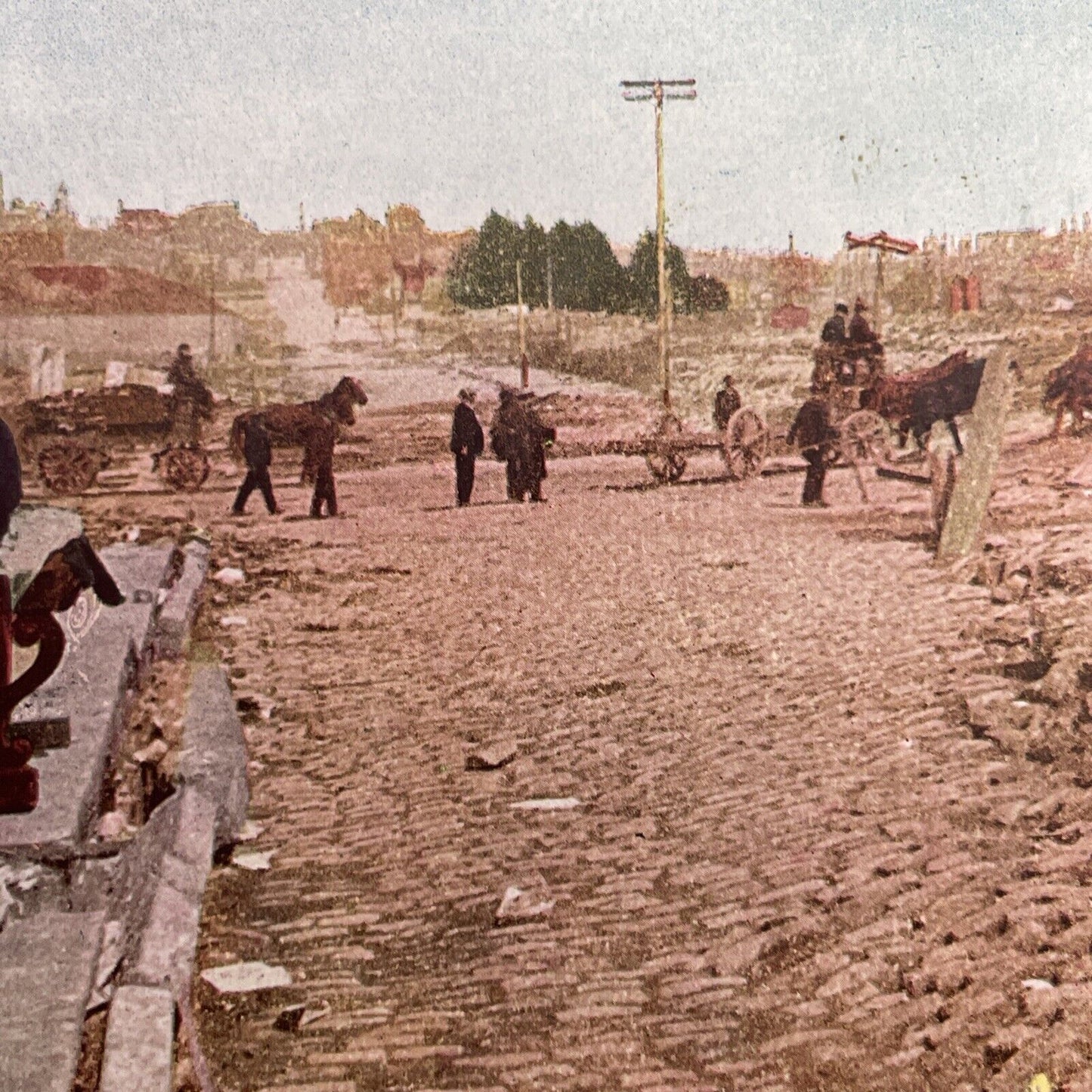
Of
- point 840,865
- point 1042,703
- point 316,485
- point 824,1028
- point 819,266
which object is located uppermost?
point 819,266

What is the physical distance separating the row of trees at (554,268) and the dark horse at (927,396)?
3.86 ft

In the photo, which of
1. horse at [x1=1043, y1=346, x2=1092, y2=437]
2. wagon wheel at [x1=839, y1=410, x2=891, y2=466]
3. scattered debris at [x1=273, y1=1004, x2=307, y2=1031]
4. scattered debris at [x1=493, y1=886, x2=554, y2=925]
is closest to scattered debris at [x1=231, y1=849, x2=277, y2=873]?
scattered debris at [x1=273, y1=1004, x2=307, y2=1031]

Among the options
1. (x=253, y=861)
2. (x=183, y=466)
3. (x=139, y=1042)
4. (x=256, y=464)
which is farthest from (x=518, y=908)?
(x=183, y=466)

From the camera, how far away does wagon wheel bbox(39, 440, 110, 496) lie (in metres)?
3.94

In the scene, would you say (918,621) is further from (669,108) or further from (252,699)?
(252,699)

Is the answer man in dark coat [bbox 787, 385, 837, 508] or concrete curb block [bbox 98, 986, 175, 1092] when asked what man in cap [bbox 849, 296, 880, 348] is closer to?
man in dark coat [bbox 787, 385, 837, 508]

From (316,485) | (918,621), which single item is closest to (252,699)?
(316,485)

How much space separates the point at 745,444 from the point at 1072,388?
4.34 feet

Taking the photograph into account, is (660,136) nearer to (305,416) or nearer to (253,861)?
(305,416)

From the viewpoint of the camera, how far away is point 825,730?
3.84 metres

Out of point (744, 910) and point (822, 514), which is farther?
point (822, 514)

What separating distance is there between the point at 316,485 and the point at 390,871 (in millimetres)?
1465

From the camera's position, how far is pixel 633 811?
3.51 meters

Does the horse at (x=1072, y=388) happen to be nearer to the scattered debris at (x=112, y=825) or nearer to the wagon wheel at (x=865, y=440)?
the wagon wheel at (x=865, y=440)
